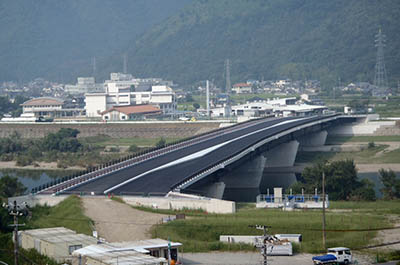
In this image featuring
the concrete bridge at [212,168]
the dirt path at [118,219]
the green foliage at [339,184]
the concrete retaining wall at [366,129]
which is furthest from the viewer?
the concrete retaining wall at [366,129]

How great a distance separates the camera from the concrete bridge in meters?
61.6

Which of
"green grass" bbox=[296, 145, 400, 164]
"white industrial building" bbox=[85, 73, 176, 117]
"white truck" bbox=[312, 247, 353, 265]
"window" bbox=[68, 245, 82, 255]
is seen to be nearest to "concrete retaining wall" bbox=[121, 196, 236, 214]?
"window" bbox=[68, 245, 82, 255]

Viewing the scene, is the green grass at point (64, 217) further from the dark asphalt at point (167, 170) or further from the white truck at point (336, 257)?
the white truck at point (336, 257)

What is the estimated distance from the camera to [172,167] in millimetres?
69625

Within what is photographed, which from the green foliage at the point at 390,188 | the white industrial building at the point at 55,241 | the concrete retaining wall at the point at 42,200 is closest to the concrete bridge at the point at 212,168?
the concrete retaining wall at the point at 42,200

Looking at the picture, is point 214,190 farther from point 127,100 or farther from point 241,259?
point 127,100

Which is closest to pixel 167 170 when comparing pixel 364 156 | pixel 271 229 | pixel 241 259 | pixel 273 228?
pixel 273 228

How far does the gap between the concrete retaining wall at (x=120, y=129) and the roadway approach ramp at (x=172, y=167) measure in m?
38.5

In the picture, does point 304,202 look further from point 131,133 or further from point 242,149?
point 131,133

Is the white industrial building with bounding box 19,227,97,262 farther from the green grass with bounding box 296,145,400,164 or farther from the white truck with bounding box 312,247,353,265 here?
the green grass with bounding box 296,145,400,164

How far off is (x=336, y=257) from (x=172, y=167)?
31647mm

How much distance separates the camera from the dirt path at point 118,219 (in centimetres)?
4706

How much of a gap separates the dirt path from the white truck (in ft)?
37.1

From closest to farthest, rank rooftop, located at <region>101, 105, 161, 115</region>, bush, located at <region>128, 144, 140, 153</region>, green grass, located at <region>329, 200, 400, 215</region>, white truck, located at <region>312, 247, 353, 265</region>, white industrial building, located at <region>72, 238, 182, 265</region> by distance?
white industrial building, located at <region>72, 238, 182, 265</region> → white truck, located at <region>312, 247, 353, 265</region> → green grass, located at <region>329, 200, 400, 215</region> → bush, located at <region>128, 144, 140, 153</region> → rooftop, located at <region>101, 105, 161, 115</region>
